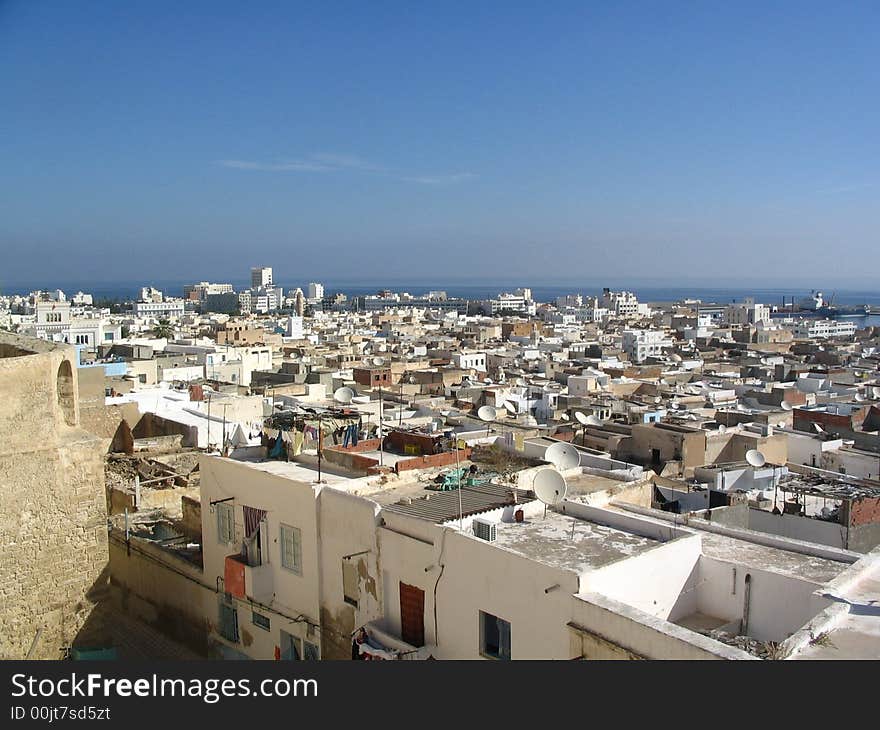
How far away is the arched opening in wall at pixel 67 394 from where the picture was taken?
337 inches

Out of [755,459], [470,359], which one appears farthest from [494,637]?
[470,359]

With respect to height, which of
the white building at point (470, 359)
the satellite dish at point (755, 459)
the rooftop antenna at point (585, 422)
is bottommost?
the white building at point (470, 359)

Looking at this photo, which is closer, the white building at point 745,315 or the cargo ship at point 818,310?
the white building at point 745,315

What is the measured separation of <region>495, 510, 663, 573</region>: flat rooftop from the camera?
650cm

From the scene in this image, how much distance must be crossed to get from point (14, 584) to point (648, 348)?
57.0 meters

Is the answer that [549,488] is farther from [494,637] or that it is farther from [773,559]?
[773,559]

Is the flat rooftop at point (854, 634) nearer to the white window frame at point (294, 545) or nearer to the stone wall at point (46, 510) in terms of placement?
the white window frame at point (294, 545)

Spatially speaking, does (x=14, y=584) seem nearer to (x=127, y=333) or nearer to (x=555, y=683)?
(x=555, y=683)

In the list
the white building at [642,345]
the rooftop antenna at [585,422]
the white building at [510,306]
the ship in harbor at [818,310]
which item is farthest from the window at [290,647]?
the ship in harbor at [818,310]

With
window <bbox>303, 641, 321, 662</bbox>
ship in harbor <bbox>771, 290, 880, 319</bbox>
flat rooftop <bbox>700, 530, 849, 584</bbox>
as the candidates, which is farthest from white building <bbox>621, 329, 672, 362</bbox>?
ship in harbor <bbox>771, 290, 880, 319</bbox>

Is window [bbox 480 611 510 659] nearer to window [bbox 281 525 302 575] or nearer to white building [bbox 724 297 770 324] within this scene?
window [bbox 281 525 302 575]

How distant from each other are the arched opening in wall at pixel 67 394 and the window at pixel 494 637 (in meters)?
4.92

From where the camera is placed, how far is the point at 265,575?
8.85 meters

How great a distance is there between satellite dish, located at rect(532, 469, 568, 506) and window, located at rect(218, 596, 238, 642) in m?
4.10
